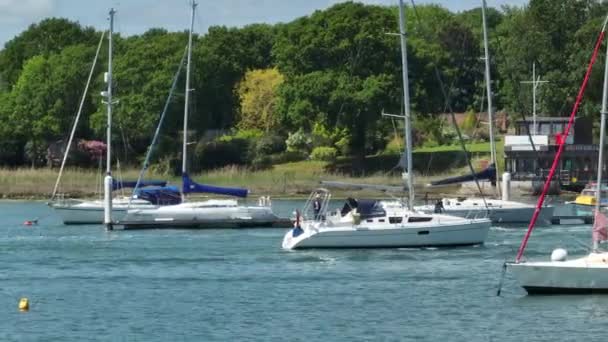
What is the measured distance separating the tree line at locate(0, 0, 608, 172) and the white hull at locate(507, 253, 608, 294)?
2586 inches

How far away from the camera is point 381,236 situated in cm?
6172

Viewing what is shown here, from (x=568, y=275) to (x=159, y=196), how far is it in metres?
37.6

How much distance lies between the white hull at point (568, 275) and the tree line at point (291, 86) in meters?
65.7

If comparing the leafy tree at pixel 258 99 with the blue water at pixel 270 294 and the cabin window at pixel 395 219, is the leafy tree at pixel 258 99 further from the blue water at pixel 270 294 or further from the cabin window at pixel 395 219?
the cabin window at pixel 395 219

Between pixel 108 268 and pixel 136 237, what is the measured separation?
42.9ft

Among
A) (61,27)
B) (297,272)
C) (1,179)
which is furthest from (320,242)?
(61,27)

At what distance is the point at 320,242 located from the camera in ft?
203

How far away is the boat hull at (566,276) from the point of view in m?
45.7

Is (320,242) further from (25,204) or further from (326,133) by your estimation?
(326,133)

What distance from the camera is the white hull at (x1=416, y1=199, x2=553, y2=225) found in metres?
72.8

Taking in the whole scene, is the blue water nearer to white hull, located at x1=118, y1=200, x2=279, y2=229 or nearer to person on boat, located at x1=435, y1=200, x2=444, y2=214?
person on boat, located at x1=435, y1=200, x2=444, y2=214

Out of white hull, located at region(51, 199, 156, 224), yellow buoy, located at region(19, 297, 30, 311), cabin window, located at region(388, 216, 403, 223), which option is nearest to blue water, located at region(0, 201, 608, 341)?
yellow buoy, located at region(19, 297, 30, 311)

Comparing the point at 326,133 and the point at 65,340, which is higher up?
Answer: the point at 326,133

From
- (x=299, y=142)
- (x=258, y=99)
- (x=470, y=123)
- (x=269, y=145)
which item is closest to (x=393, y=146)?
(x=299, y=142)
